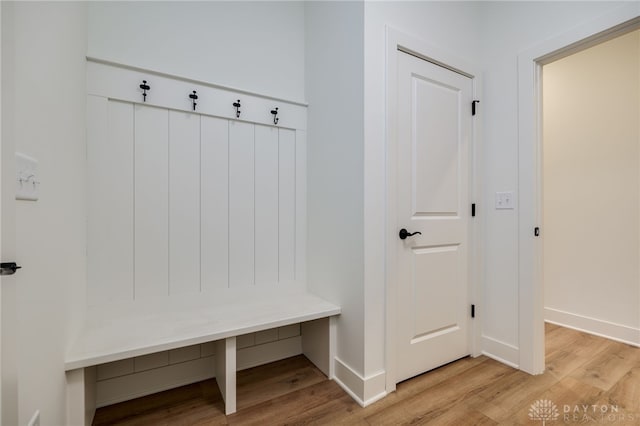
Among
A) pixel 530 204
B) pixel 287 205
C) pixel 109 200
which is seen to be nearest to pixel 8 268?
pixel 109 200

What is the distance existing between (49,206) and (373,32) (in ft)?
5.40

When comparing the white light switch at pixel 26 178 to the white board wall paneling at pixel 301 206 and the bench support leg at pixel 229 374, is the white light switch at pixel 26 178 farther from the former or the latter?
the white board wall paneling at pixel 301 206

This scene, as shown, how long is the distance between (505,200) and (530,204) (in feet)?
0.49

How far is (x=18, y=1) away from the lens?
31.3 inches

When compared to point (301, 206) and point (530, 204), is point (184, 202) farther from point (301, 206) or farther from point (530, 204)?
point (530, 204)

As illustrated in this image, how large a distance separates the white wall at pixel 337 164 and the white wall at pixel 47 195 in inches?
49.6

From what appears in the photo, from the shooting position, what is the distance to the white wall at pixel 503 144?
1866mm

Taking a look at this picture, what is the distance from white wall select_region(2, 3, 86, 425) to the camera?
0.82 metres

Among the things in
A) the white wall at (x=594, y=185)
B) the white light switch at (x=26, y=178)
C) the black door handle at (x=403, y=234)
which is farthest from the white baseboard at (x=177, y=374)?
→ the white wall at (x=594, y=185)

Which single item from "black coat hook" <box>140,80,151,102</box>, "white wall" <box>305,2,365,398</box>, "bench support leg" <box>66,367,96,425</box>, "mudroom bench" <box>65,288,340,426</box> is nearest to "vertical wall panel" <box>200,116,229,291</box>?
"mudroom bench" <box>65,288,340,426</box>

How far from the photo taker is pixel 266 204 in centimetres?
197

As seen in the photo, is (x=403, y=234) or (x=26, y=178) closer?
(x=26, y=178)

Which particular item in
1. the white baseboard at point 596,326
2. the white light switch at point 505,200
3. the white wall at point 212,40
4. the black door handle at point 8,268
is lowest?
the white baseboard at point 596,326

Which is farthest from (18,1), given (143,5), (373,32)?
(373,32)
